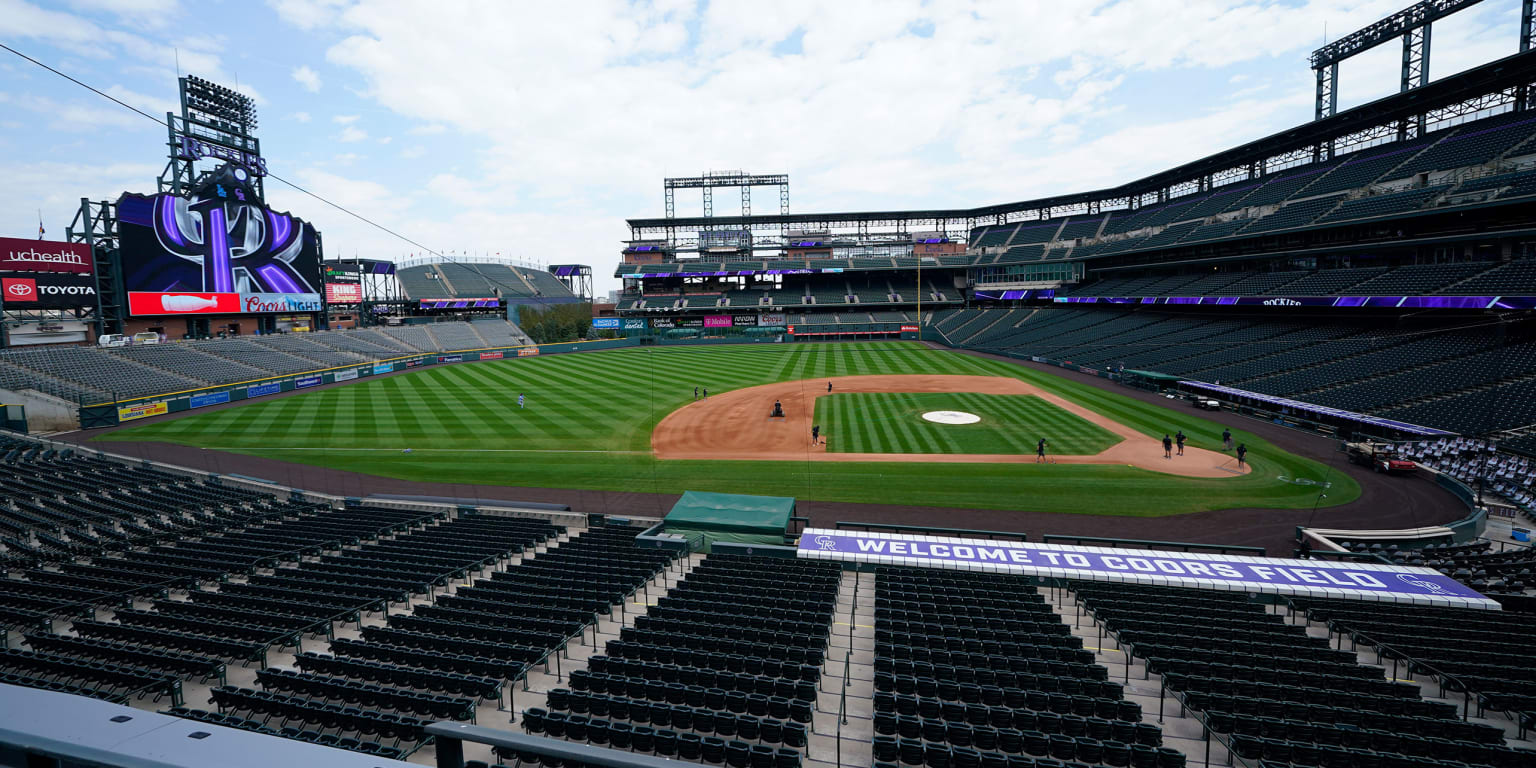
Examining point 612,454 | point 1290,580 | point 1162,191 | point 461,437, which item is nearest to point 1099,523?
point 1290,580

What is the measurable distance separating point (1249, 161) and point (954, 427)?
2156 inches

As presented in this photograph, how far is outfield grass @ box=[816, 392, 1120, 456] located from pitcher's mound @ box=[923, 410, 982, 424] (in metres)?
0.51

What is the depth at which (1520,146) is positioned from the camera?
38.9 meters

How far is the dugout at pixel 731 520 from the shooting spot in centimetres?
1897

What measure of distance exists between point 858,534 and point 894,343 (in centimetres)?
7038

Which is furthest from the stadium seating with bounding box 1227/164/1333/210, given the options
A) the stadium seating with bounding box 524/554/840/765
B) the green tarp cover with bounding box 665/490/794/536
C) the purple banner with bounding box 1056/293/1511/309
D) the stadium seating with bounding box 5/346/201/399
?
the stadium seating with bounding box 5/346/201/399

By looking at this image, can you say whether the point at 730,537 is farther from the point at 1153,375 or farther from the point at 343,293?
the point at 343,293

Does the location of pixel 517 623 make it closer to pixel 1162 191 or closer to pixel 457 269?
pixel 1162 191

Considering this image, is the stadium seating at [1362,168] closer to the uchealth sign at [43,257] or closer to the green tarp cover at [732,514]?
the green tarp cover at [732,514]

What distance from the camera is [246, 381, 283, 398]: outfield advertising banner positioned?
47.9 m

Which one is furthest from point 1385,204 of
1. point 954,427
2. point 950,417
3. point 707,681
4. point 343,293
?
point 343,293

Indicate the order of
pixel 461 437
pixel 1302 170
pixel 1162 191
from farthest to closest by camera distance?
pixel 1162 191 → pixel 1302 170 → pixel 461 437

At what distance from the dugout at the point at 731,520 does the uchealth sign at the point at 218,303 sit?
181ft

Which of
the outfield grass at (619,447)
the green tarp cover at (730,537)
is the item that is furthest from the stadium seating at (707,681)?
the outfield grass at (619,447)
